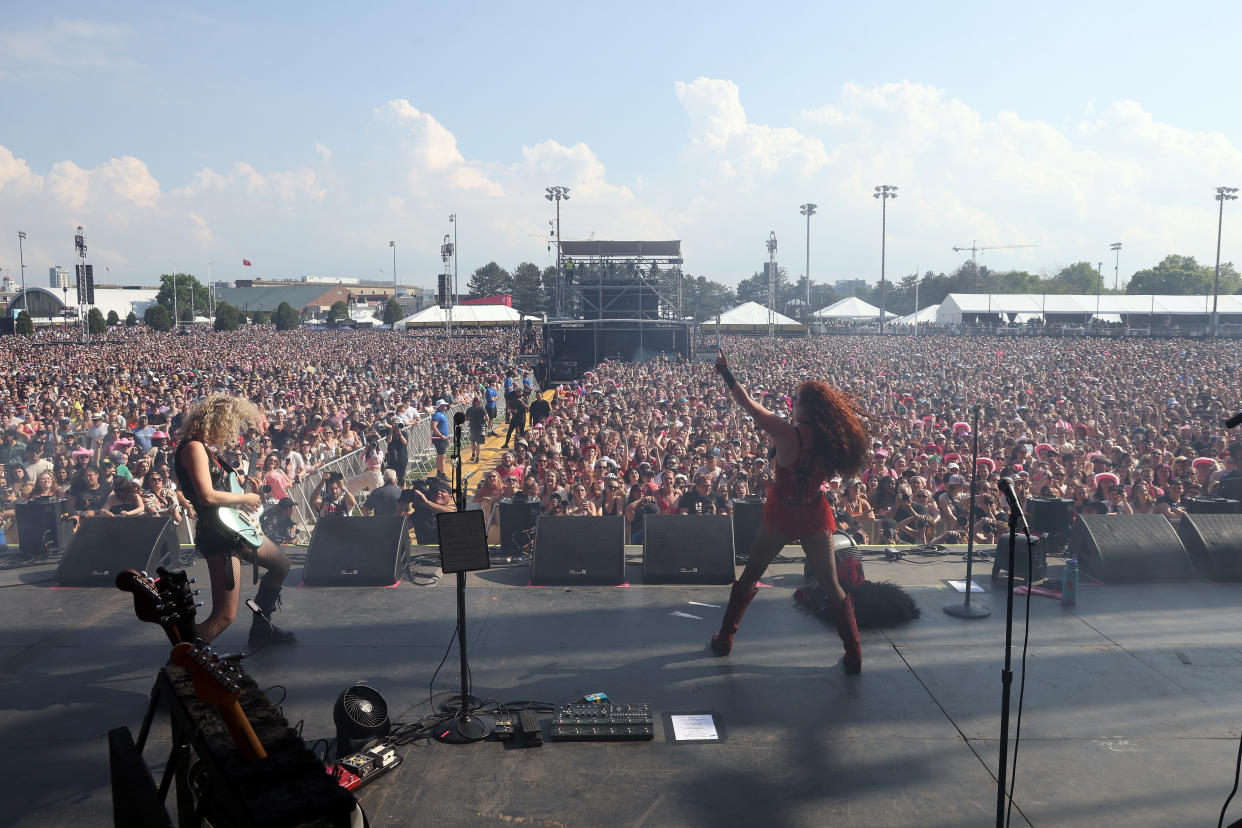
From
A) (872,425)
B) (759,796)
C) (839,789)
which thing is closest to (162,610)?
(759,796)

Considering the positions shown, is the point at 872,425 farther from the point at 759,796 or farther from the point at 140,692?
the point at 140,692

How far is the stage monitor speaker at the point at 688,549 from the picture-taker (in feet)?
24.5

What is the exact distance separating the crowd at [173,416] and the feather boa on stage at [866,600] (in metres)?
4.61

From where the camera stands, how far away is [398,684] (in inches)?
209

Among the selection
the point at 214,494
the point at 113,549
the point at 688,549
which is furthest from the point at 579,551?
the point at 113,549

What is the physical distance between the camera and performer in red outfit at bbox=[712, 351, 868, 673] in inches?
210

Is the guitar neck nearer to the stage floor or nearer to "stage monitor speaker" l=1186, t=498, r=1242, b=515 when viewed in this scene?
the stage floor

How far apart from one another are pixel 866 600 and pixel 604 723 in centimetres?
270

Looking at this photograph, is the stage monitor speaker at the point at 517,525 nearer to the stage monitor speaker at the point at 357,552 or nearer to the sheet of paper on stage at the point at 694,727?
the stage monitor speaker at the point at 357,552

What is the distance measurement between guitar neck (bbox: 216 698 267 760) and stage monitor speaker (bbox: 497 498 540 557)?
637 centimetres

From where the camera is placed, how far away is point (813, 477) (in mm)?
5355

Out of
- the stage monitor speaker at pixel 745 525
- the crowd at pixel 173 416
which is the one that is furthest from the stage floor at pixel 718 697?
the crowd at pixel 173 416

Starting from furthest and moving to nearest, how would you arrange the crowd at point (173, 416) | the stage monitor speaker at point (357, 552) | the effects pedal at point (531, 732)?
the crowd at point (173, 416)
the stage monitor speaker at point (357, 552)
the effects pedal at point (531, 732)

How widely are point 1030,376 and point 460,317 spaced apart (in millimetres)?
47096
